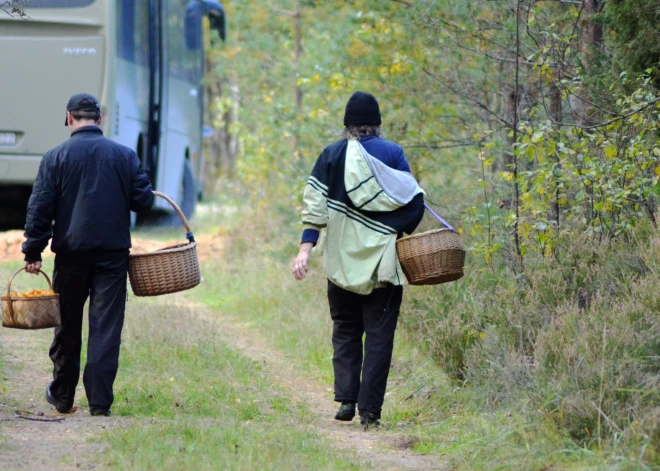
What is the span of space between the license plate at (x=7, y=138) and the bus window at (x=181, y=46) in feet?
11.9

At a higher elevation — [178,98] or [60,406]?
[178,98]

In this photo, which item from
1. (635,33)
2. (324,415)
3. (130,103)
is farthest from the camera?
(130,103)

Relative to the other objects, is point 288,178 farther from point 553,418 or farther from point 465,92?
point 553,418

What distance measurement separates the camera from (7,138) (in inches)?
430

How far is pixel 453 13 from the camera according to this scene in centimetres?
838

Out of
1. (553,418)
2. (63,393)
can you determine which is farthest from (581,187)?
(63,393)

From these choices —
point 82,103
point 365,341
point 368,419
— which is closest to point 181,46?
point 82,103

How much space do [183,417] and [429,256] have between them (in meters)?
1.66

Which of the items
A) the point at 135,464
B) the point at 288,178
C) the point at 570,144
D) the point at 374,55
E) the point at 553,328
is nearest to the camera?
the point at 135,464

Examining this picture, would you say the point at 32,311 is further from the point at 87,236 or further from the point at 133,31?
the point at 133,31

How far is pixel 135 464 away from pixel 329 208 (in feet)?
6.75

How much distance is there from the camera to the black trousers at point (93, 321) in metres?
5.77

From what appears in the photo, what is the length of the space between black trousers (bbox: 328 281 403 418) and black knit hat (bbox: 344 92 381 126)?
969 millimetres

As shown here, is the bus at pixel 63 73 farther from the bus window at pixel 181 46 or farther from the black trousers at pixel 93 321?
the black trousers at pixel 93 321
